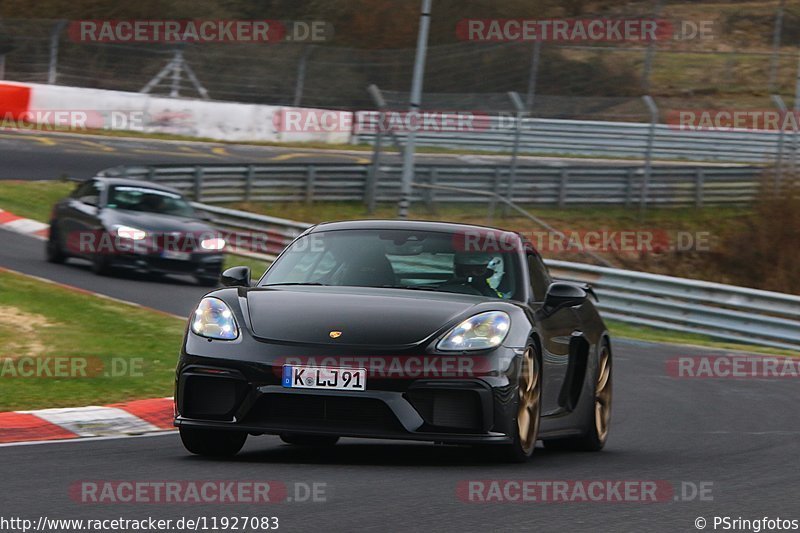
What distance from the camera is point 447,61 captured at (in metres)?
30.6

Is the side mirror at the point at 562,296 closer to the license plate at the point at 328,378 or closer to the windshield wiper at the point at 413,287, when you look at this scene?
the windshield wiper at the point at 413,287

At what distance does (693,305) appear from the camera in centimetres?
2184

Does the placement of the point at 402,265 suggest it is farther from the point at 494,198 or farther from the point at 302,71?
the point at 302,71

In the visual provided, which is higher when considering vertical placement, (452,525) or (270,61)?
(270,61)

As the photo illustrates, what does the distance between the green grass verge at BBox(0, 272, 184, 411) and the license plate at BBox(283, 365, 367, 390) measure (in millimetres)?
2874

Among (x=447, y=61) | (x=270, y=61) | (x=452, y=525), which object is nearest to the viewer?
(x=452, y=525)

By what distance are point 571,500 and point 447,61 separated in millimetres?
24584

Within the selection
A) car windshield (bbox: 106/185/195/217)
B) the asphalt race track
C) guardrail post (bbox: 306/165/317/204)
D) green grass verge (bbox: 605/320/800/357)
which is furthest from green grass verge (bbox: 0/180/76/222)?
the asphalt race track

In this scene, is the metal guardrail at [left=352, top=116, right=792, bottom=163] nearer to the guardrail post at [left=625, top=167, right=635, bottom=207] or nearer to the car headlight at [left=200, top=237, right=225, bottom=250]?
the guardrail post at [left=625, top=167, right=635, bottom=207]

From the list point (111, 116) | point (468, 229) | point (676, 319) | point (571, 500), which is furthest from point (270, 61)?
point (571, 500)

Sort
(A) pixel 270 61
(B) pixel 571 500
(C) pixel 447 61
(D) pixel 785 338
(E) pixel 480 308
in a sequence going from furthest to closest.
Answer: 1. (A) pixel 270 61
2. (C) pixel 447 61
3. (D) pixel 785 338
4. (E) pixel 480 308
5. (B) pixel 571 500

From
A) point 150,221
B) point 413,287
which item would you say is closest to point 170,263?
point 150,221

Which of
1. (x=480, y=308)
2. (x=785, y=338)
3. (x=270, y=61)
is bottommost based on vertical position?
(x=785, y=338)

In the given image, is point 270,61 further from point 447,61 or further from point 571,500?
point 571,500
